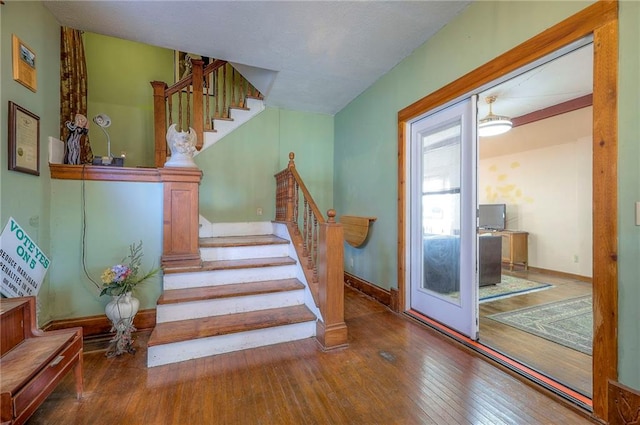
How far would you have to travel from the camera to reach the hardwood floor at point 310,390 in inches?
60.5

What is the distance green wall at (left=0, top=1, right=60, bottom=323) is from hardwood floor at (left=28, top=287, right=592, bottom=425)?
1.13m

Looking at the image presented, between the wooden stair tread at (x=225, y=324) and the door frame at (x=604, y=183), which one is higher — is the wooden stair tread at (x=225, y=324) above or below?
below

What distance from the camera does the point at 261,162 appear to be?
4.19 meters

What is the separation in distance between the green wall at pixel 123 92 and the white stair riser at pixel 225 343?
3.18 meters

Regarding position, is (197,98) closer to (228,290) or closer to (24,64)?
(24,64)

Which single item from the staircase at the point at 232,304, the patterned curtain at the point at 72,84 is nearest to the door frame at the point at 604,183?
the staircase at the point at 232,304

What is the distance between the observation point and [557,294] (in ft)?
12.0

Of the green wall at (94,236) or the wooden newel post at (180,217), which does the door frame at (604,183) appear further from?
the green wall at (94,236)

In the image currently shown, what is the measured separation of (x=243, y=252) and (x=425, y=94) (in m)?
2.46

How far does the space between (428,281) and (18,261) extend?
3381 millimetres

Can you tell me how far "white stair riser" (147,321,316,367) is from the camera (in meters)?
2.04

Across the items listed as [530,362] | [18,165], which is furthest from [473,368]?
[18,165]

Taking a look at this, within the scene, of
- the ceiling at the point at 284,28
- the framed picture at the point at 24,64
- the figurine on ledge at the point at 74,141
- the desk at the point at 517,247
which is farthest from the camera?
the desk at the point at 517,247

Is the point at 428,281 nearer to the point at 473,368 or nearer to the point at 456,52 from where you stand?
the point at 473,368
